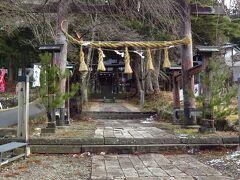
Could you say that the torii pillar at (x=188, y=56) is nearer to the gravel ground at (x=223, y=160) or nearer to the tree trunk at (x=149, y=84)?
the gravel ground at (x=223, y=160)

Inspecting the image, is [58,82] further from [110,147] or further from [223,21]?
[223,21]

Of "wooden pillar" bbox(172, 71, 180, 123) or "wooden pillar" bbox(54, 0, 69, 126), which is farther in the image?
"wooden pillar" bbox(172, 71, 180, 123)

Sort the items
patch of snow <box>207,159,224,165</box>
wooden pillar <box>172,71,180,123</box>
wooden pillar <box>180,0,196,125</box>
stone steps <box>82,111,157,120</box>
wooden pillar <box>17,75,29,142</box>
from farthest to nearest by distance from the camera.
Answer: stone steps <box>82,111,157,120</box> → wooden pillar <box>172,71,180,123</box> → wooden pillar <box>180,0,196,125</box> → wooden pillar <box>17,75,29,142</box> → patch of snow <box>207,159,224,165</box>

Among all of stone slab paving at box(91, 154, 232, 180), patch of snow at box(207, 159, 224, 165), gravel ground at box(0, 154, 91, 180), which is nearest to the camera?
stone slab paving at box(91, 154, 232, 180)

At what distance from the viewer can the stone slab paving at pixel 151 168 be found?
19.6ft

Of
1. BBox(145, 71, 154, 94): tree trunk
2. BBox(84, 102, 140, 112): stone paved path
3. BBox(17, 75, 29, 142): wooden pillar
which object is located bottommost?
BBox(84, 102, 140, 112): stone paved path

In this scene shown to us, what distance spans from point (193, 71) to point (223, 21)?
31.3ft

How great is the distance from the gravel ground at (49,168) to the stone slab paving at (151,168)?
217mm

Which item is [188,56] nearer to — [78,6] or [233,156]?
[78,6]

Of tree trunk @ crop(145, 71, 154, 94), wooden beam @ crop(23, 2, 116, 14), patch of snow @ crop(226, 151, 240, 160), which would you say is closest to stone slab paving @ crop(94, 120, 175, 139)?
patch of snow @ crop(226, 151, 240, 160)

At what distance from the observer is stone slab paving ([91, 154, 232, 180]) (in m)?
5.97

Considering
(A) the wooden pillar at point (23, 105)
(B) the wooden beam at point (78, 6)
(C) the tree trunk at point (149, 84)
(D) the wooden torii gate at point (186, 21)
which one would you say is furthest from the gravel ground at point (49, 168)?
(C) the tree trunk at point (149, 84)

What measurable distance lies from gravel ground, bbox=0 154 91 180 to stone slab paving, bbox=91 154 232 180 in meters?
0.22

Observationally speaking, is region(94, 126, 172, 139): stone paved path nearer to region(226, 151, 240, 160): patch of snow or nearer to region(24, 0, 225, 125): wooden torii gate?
region(24, 0, 225, 125): wooden torii gate
